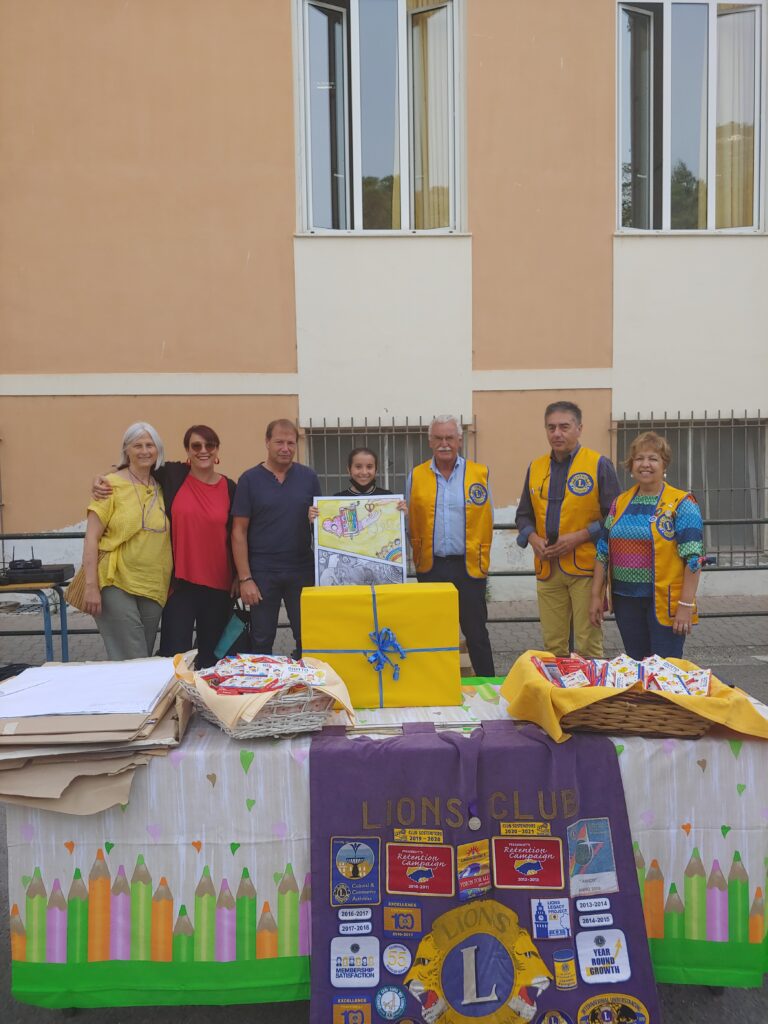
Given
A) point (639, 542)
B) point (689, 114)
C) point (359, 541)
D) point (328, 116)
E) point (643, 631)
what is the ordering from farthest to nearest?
1. point (689, 114)
2. point (328, 116)
3. point (643, 631)
4. point (639, 542)
5. point (359, 541)

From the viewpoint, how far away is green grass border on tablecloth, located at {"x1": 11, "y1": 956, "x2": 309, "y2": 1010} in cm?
232

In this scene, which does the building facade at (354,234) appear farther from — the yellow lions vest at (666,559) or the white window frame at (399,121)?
the yellow lions vest at (666,559)

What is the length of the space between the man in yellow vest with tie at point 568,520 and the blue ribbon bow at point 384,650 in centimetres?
179

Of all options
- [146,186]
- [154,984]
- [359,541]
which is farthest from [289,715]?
[146,186]

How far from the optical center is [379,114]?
356 inches

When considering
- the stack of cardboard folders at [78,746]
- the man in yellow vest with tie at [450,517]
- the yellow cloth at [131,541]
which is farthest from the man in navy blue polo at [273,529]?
the stack of cardboard folders at [78,746]

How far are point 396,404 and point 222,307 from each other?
2.24 m

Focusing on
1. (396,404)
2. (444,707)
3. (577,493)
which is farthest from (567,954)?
(396,404)

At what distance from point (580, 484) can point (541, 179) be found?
5.74m

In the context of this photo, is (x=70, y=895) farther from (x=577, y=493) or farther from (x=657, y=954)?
(x=577, y=493)

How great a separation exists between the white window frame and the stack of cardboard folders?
7.27 meters

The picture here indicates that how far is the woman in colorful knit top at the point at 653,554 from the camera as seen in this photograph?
3637 millimetres

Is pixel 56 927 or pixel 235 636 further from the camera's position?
pixel 235 636

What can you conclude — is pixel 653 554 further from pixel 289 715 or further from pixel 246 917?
pixel 246 917
